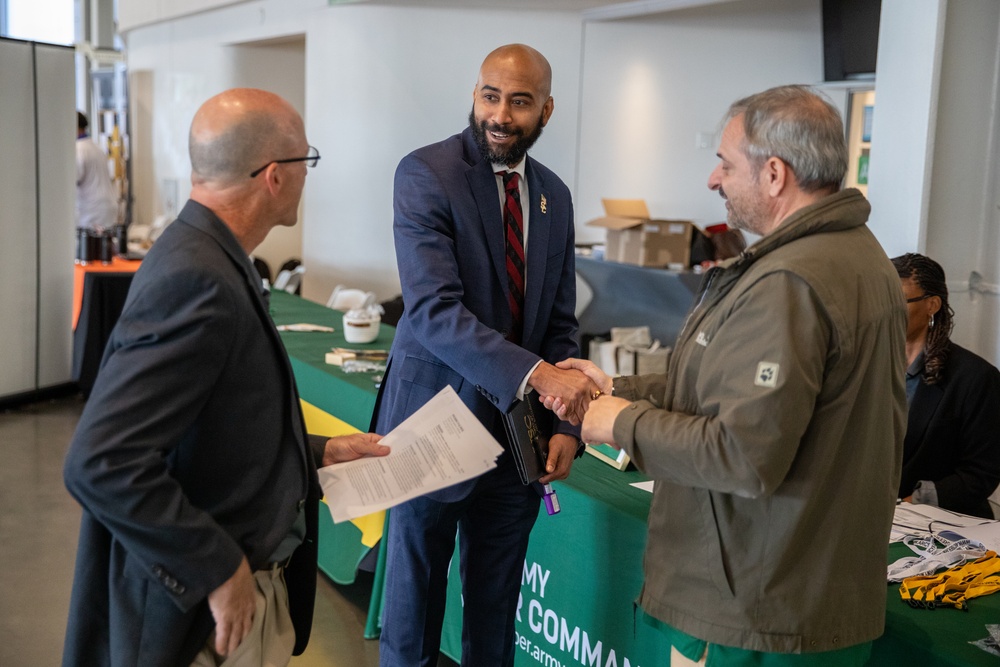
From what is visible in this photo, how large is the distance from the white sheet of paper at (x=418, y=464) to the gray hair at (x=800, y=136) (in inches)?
29.8

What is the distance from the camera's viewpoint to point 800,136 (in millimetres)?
1539

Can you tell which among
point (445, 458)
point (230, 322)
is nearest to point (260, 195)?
point (230, 322)

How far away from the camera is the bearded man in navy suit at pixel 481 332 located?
2.12 m

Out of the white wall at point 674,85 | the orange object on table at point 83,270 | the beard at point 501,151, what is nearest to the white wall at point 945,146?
the beard at point 501,151

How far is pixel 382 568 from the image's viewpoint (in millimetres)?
3262

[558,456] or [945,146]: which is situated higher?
[945,146]

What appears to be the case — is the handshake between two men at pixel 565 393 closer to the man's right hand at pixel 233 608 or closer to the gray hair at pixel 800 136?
the gray hair at pixel 800 136

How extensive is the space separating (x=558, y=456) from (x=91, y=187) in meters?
7.50

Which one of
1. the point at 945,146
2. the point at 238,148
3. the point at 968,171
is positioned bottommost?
the point at 238,148

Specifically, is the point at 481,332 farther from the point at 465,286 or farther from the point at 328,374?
the point at 328,374

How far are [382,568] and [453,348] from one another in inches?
56.2

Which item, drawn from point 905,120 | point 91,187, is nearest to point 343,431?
point 905,120

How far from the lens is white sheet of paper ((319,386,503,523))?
172cm

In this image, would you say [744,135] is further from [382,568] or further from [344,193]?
[344,193]
